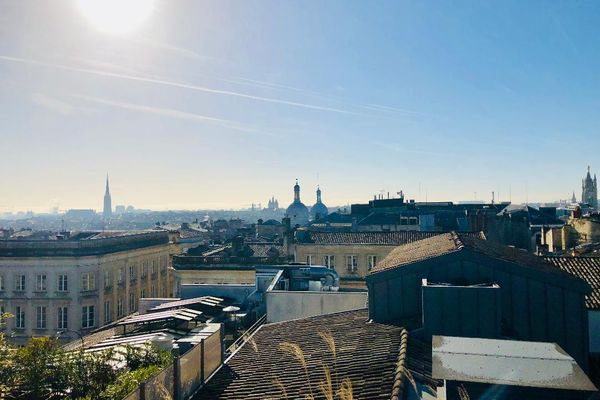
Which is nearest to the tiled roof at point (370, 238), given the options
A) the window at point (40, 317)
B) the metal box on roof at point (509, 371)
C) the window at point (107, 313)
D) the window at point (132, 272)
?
the window at point (132, 272)

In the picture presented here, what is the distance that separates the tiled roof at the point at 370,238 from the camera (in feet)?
129

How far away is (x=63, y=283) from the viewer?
3866 centimetres

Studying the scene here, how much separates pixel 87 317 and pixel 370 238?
23724mm

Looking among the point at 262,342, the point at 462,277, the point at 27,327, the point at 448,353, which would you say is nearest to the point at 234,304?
the point at 262,342

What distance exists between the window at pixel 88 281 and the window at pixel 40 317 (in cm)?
364

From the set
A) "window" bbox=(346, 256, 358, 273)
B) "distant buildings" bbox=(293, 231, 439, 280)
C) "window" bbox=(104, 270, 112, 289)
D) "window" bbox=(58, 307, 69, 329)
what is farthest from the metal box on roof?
"window" bbox=(58, 307, 69, 329)

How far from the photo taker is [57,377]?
1010 cm

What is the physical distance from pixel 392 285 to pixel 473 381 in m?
7.03

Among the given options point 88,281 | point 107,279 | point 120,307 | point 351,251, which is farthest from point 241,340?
point 120,307

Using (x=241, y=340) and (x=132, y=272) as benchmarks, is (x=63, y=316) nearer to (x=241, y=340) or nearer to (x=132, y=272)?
(x=132, y=272)

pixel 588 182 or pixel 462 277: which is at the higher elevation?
pixel 588 182

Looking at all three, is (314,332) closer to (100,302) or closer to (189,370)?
(189,370)

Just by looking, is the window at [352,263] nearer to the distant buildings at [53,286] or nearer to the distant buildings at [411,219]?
the distant buildings at [411,219]

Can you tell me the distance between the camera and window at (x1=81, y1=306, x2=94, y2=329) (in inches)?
1511
